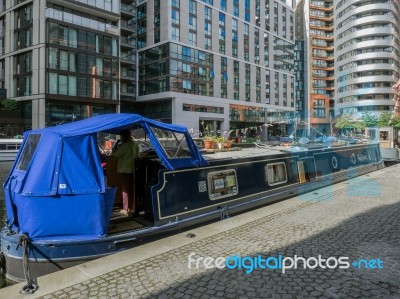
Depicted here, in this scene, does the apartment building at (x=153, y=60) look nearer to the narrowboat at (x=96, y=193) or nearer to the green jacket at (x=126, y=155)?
the green jacket at (x=126, y=155)

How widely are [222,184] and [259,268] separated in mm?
3148

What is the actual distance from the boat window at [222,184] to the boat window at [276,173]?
1597 mm

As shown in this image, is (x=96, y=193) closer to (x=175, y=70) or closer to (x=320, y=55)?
(x=175, y=70)

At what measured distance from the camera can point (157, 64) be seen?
178ft

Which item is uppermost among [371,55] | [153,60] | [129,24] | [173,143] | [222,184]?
[129,24]

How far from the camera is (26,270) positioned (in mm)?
4547

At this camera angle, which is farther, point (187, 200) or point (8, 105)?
point (8, 105)

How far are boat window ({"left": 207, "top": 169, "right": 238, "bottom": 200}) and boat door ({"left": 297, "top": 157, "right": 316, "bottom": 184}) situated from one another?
3537 mm

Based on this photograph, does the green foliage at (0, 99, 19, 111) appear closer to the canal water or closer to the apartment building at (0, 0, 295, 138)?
the apartment building at (0, 0, 295, 138)

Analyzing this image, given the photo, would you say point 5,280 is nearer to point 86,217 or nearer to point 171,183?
point 86,217

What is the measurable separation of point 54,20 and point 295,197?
127 ft

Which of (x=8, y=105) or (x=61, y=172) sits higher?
(x=8, y=105)

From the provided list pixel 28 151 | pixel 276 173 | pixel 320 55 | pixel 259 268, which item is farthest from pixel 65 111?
pixel 320 55

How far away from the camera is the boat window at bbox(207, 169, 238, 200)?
25.3 ft
